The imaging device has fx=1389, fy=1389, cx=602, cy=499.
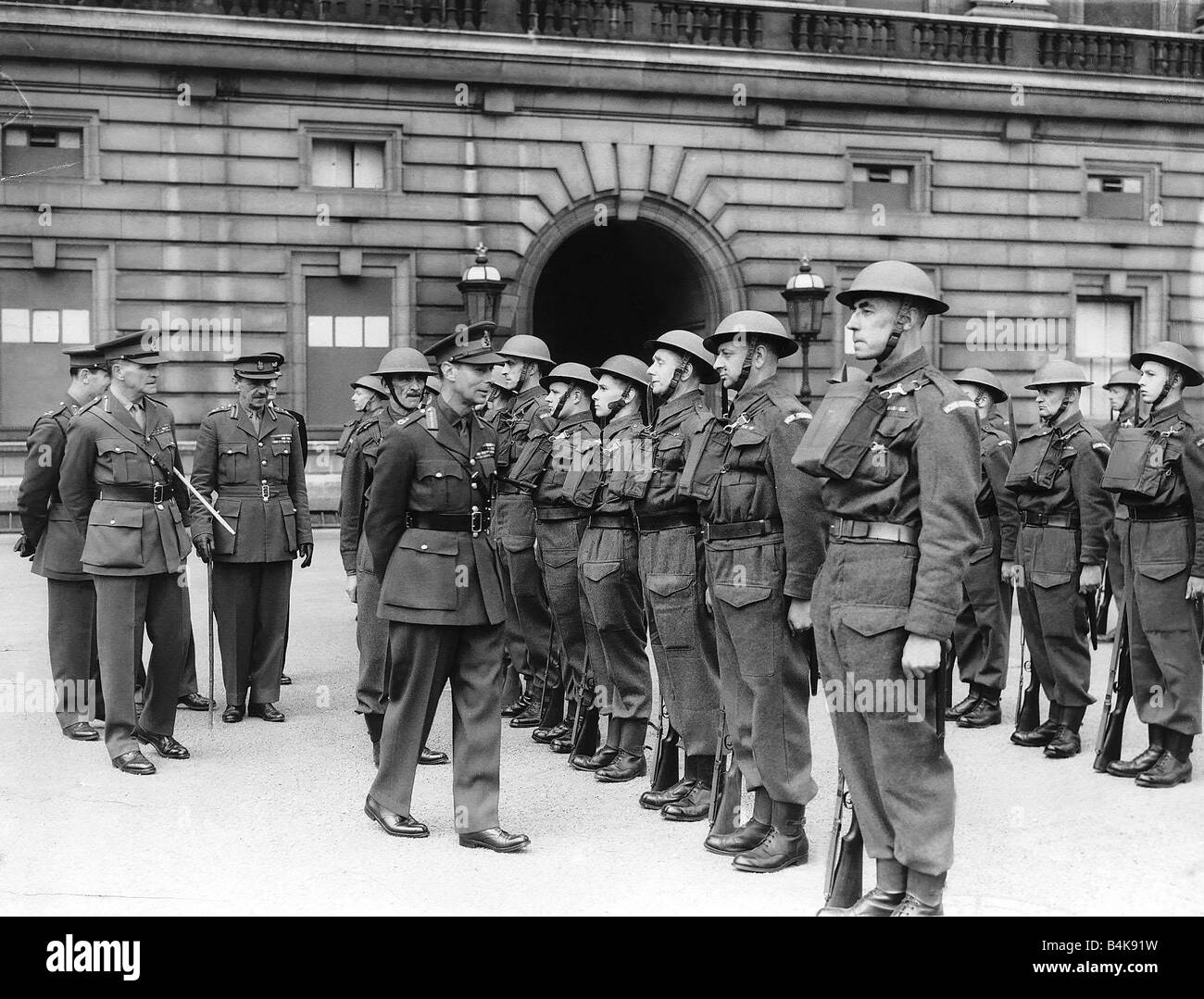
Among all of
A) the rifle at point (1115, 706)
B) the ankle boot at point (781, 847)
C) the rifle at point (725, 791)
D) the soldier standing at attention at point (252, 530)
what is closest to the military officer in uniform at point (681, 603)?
the rifle at point (725, 791)

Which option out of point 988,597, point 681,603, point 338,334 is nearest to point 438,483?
point 681,603

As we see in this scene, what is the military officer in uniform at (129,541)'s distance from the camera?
7.82 m

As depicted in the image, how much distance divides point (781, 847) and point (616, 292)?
20082 millimetres

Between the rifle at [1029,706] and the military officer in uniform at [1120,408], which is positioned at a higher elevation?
the military officer in uniform at [1120,408]

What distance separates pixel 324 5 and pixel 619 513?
47.3 ft

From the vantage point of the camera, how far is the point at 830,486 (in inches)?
205

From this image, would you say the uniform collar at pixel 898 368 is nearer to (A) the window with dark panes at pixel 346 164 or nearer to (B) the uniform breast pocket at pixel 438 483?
(B) the uniform breast pocket at pixel 438 483

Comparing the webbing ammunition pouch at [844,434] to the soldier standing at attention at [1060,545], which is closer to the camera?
the webbing ammunition pouch at [844,434]

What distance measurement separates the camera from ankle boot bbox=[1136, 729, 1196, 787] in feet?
24.1

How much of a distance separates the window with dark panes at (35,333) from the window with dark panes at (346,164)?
3.57 m

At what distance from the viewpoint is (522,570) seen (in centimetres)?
907

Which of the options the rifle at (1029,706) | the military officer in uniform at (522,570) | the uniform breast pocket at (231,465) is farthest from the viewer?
the uniform breast pocket at (231,465)

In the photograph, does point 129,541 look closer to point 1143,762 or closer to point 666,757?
point 666,757

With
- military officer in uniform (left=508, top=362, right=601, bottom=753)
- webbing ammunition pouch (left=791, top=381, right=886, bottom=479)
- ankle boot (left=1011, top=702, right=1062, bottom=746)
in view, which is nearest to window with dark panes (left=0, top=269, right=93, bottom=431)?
military officer in uniform (left=508, top=362, right=601, bottom=753)
